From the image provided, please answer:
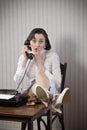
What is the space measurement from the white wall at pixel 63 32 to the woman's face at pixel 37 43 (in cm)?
58

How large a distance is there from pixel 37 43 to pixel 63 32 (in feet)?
2.07

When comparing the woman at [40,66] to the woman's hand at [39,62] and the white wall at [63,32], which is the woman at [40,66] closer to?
the woman's hand at [39,62]

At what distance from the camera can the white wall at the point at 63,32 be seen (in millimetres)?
3105

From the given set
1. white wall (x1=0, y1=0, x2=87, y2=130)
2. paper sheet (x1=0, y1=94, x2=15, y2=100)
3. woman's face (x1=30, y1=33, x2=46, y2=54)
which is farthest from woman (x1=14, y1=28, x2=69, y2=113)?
white wall (x1=0, y1=0, x2=87, y2=130)

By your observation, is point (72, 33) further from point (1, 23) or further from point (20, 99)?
point (20, 99)

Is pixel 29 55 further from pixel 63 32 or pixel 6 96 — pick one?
pixel 63 32

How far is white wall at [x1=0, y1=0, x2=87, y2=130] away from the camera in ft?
10.2

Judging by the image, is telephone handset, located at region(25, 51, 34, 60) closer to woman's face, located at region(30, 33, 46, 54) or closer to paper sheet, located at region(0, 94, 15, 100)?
woman's face, located at region(30, 33, 46, 54)

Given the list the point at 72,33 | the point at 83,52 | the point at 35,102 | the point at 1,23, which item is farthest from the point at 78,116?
the point at 1,23

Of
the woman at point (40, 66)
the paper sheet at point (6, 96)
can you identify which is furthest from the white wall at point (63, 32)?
the paper sheet at point (6, 96)

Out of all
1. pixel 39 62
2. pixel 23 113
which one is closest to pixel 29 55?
pixel 39 62

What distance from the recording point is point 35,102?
207 cm

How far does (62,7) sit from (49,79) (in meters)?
1.03

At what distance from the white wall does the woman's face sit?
58 centimetres
